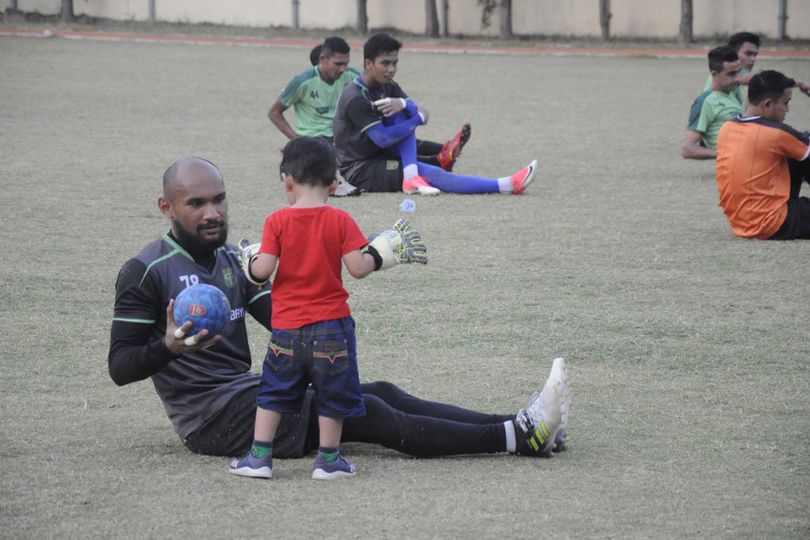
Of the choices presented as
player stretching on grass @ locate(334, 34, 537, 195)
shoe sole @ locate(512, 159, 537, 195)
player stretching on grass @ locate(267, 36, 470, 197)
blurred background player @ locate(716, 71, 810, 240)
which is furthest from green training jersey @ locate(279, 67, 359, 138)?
blurred background player @ locate(716, 71, 810, 240)

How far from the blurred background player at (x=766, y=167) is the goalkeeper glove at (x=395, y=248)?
230 inches

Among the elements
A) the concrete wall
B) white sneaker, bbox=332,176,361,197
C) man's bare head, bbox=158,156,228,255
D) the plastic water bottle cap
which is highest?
the concrete wall

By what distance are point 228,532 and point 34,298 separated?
14.2 ft

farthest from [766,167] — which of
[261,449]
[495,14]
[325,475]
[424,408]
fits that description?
[495,14]

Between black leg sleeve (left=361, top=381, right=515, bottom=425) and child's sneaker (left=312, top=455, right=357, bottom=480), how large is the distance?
456 millimetres

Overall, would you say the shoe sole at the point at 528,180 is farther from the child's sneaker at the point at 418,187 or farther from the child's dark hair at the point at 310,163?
the child's dark hair at the point at 310,163

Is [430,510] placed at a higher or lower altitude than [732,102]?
lower

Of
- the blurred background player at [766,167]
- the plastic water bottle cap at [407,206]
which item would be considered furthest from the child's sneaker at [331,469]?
the plastic water bottle cap at [407,206]

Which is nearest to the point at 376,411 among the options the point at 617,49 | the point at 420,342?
the point at 420,342

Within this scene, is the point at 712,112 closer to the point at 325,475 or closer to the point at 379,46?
the point at 379,46

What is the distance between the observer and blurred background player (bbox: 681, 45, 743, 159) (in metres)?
13.7

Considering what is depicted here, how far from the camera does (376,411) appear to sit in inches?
213

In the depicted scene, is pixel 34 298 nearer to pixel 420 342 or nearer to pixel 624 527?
pixel 420 342

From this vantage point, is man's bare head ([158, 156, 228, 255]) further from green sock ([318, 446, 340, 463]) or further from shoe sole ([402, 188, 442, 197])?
shoe sole ([402, 188, 442, 197])
